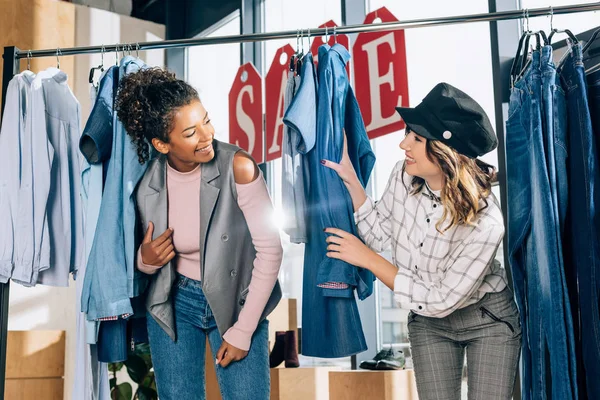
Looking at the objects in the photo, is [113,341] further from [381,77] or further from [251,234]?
[381,77]

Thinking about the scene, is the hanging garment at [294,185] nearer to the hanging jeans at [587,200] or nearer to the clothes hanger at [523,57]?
the clothes hanger at [523,57]

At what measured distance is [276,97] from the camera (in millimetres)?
4656

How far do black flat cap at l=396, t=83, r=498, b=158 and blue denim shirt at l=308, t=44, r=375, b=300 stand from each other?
0.81ft

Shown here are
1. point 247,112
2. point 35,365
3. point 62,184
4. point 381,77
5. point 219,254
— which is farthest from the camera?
point 247,112

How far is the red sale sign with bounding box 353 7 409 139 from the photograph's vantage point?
12.0ft

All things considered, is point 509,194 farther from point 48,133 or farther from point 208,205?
point 48,133

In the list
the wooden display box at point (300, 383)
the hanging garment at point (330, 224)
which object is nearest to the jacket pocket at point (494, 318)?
the hanging garment at point (330, 224)

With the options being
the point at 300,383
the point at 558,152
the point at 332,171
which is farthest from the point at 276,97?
the point at 558,152

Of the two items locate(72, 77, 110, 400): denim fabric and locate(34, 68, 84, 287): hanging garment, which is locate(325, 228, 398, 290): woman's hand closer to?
locate(72, 77, 110, 400): denim fabric

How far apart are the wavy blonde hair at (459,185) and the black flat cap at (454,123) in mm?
29

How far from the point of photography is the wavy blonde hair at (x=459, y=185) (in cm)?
207

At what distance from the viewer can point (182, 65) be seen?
6227 millimetres

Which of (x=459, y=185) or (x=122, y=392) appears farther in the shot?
(x=122, y=392)

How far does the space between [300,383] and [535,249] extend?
1.86 metres
